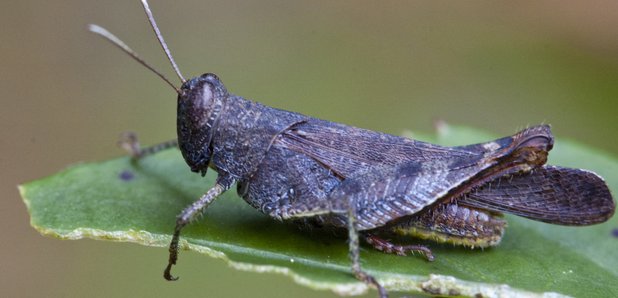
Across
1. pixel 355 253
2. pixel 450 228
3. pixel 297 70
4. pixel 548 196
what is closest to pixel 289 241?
pixel 355 253

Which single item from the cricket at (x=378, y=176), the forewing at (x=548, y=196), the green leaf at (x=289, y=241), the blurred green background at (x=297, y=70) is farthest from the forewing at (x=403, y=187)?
the blurred green background at (x=297, y=70)

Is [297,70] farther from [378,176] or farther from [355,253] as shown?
[355,253]

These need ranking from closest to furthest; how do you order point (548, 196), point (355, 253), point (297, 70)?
point (355, 253) → point (548, 196) → point (297, 70)

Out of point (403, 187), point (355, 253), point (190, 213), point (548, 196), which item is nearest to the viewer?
point (355, 253)

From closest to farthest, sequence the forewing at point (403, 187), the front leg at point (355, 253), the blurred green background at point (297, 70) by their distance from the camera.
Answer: the front leg at point (355, 253)
the forewing at point (403, 187)
the blurred green background at point (297, 70)

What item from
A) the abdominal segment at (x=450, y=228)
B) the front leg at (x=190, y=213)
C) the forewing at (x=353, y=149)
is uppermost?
the forewing at (x=353, y=149)

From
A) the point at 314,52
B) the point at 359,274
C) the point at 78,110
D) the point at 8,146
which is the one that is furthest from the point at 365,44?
the point at 359,274

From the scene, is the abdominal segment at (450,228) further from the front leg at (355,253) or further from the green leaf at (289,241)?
the front leg at (355,253)

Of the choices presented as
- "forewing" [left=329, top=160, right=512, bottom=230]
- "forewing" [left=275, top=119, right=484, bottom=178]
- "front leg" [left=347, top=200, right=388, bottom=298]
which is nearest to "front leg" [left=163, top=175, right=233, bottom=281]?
"forewing" [left=275, top=119, right=484, bottom=178]
